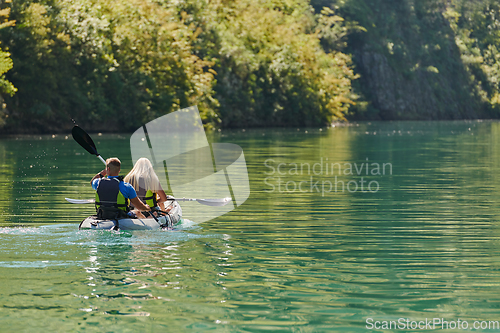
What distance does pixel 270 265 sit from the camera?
10.6 m

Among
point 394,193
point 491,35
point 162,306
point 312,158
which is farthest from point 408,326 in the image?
point 491,35

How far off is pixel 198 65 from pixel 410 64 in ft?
205

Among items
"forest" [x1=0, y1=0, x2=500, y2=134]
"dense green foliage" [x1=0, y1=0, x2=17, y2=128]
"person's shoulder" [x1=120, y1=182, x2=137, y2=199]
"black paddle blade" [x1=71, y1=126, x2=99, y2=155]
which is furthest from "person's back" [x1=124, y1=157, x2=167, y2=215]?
"forest" [x1=0, y1=0, x2=500, y2=134]

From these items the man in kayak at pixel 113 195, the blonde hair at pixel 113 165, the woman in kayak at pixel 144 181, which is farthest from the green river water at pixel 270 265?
the blonde hair at pixel 113 165

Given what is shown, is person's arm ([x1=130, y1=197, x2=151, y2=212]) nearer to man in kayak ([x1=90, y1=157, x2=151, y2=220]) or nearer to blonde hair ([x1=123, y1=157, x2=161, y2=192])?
man in kayak ([x1=90, y1=157, x2=151, y2=220])

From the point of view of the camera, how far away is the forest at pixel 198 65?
51.2m

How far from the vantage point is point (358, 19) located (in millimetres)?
108938

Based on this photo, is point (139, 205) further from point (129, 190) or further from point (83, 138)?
point (83, 138)

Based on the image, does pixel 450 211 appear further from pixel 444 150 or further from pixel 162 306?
pixel 444 150

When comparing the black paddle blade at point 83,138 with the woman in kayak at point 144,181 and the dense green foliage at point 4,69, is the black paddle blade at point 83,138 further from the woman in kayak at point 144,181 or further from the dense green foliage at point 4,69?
the dense green foliage at point 4,69

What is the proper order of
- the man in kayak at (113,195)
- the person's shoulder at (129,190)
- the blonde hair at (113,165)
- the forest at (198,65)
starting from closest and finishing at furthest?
the blonde hair at (113,165), the man in kayak at (113,195), the person's shoulder at (129,190), the forest at (198,65)

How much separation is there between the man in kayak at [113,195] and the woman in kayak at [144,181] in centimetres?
35

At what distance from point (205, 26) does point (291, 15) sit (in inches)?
940

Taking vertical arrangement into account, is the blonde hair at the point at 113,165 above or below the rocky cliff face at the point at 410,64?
below
